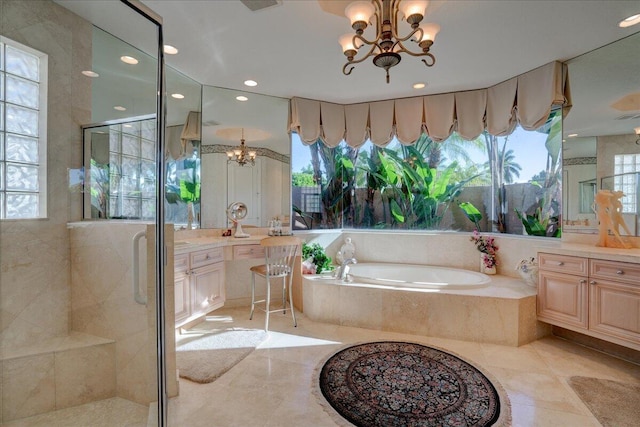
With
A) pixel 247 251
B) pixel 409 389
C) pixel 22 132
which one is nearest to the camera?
pixel 22 132

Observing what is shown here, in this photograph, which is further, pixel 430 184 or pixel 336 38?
pixel 430 184

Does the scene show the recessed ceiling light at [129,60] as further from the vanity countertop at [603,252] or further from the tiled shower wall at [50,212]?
the vanity countertop at [603,252]

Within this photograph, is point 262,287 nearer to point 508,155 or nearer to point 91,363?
point 91,363

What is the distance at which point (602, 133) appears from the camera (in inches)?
108

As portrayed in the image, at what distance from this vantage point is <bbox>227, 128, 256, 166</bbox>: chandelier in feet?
11.9

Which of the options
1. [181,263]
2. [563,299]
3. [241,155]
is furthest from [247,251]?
[563,299]

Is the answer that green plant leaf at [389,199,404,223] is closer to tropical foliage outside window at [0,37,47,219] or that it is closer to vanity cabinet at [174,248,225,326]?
vanity cabinet at [174,248,225,326]

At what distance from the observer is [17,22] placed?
1.63 m

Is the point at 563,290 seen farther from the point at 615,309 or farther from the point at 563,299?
the point at 615,309

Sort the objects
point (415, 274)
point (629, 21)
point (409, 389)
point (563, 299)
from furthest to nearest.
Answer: point (415, 274), point (563, 299), point (629, 21), point (409, 389)

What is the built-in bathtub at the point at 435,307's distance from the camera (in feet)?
8.84

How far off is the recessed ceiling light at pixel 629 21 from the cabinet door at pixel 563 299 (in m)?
2.02

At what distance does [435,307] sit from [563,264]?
1.16m

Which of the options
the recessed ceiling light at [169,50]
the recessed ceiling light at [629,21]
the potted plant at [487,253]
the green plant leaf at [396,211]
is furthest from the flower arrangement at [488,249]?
the recessed ceiling light at [169,50]
